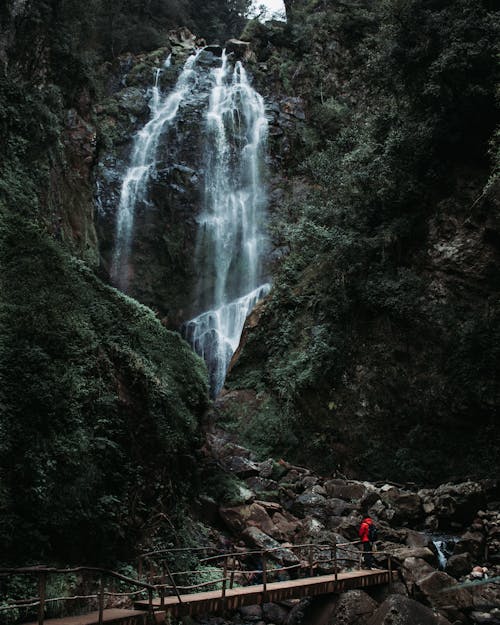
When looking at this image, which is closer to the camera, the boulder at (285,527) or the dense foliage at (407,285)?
the boulder at (285,527)

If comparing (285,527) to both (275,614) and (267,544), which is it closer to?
(267,544)

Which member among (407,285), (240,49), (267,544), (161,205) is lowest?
(267,544)

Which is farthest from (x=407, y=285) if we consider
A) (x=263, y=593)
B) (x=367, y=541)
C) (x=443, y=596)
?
(x=263, y=593)

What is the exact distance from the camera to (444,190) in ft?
50.5

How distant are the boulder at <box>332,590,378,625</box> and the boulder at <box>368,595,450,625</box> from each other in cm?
32

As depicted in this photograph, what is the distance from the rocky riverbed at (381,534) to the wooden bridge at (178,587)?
232 mm

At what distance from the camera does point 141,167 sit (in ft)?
90.7

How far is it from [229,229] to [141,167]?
6.26m

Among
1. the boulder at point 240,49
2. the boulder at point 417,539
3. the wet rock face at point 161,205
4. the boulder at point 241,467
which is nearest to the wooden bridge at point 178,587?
the boulder at point 417,539

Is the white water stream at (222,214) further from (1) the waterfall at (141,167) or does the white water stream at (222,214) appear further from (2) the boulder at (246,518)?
(2) the boulder at (246,518)

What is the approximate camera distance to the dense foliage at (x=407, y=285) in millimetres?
13281

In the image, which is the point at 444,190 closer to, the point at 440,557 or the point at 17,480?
the point at 440,557

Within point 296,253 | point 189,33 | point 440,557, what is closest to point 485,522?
point 440,557

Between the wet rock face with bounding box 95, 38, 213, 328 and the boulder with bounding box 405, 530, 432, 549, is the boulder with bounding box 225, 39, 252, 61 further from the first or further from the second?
the boulder with bounding box 405, 530, 432, 549
